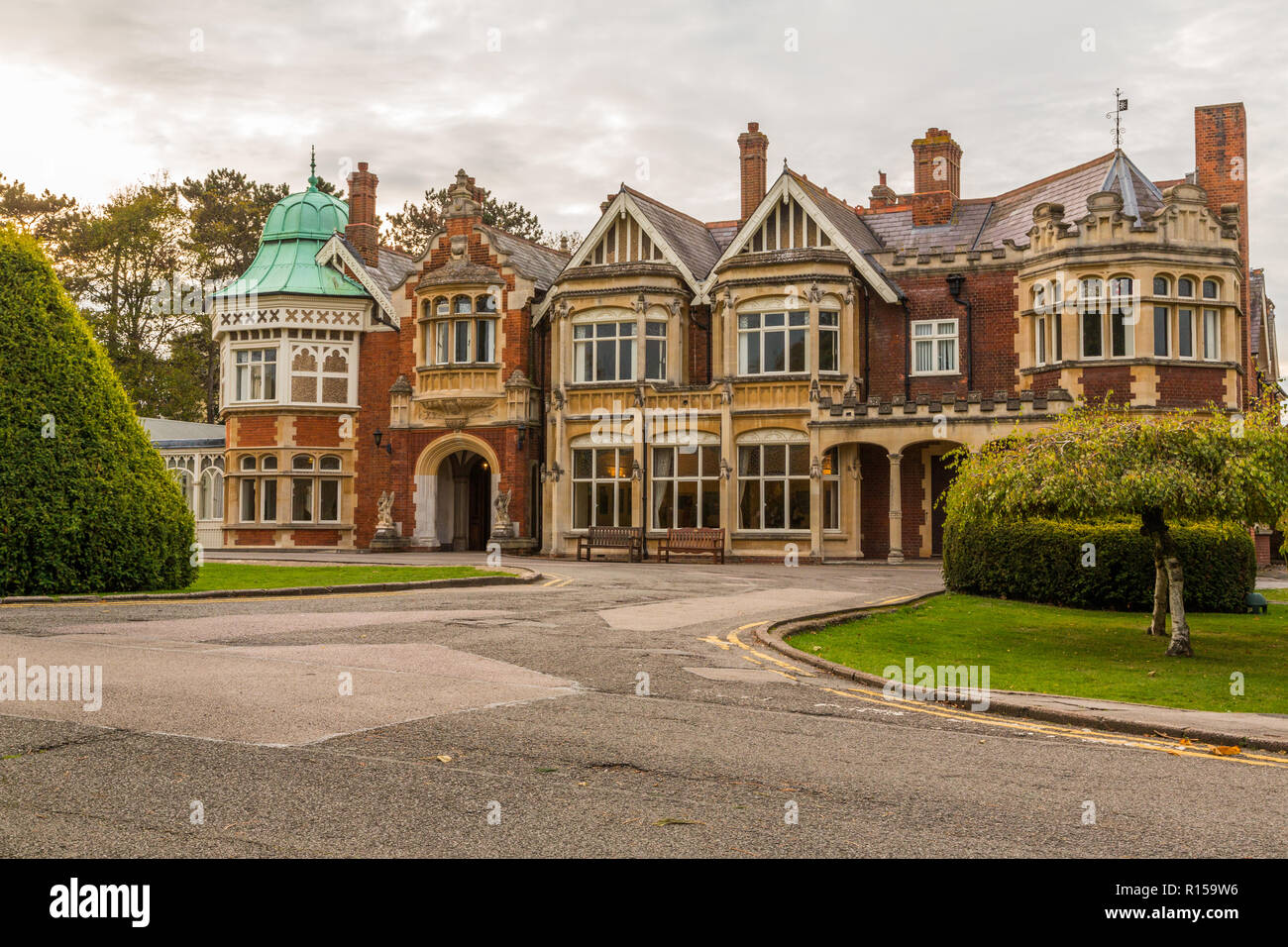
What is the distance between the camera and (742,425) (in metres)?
32.5

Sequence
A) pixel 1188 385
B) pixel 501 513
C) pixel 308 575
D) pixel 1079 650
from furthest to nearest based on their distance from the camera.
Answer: pixel 501 513
pixel 1188 385
pixel 308 575
pixel 1079 650

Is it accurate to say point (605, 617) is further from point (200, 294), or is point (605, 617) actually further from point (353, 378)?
point (200, 294)

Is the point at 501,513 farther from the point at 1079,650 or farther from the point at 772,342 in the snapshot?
the point at 1079,650

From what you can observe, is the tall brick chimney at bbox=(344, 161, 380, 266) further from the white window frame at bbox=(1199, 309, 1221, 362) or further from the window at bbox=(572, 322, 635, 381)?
the white window frame at bbox=(1199, 309, 1221, 362)

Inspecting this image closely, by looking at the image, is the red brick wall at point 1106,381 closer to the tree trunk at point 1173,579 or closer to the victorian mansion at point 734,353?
the victorian mansion at point 734,353

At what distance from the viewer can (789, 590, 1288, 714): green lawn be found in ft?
36.0

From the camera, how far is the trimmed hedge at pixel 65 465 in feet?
57.0

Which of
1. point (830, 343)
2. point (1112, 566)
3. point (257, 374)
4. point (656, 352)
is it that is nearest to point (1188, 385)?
point (830, 343)

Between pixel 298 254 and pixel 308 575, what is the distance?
68.0ft

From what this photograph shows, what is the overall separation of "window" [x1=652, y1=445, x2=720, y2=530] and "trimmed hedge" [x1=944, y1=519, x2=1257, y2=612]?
41.8 feet

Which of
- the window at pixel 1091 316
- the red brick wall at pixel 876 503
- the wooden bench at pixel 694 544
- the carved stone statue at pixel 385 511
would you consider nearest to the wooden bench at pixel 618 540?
the wooden bench at pixel 694 544

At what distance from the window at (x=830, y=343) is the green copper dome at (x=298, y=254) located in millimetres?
15595

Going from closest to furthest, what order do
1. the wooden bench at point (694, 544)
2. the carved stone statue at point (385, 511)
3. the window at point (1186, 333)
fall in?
the window at point (1186, 333) < the wooden bench at point (694, 544) < the carved stone statue at point (385, 511)

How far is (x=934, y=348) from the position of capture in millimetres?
32812
